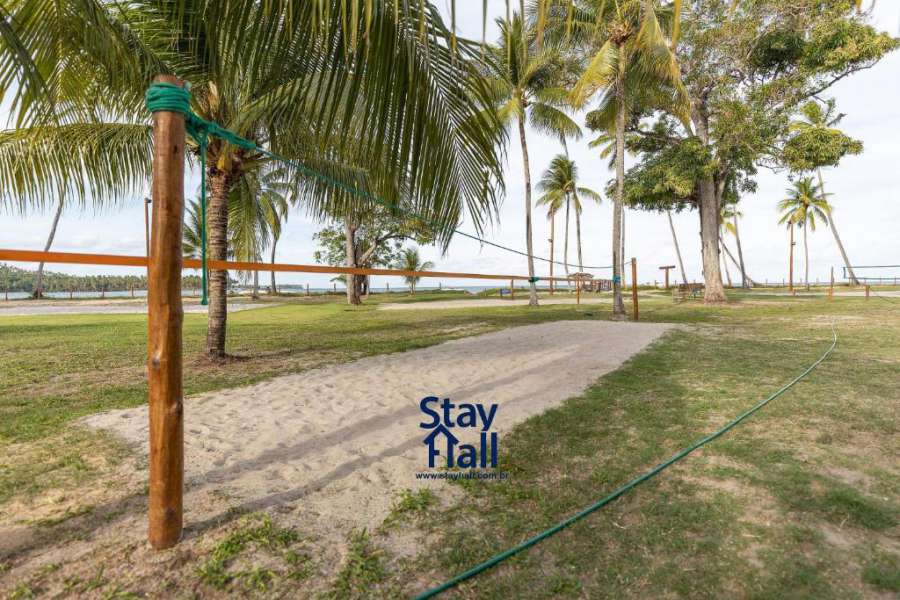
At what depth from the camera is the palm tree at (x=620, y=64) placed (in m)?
10.6

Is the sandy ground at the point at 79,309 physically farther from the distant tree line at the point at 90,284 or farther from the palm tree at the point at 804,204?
the palm tree at the point at 804,204

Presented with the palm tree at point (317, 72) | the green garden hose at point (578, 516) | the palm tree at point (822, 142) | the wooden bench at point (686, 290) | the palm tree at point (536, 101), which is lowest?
the green garden hose at point (578, 516)

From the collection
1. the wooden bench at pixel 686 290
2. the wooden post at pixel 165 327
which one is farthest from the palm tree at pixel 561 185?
the wooden post at pixel 165 327

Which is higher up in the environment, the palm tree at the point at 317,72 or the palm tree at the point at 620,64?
the palm tree at the point at 620,64

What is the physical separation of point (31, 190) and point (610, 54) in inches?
466

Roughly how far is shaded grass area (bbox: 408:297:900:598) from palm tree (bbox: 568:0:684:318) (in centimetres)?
862

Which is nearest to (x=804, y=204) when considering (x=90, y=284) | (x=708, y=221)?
(x=708, y=221)

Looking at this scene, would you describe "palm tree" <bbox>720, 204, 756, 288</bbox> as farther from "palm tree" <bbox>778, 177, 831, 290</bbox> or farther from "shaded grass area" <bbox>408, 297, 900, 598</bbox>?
"shaded grass area" <bbox>408, 297, 900, 598</bbox>

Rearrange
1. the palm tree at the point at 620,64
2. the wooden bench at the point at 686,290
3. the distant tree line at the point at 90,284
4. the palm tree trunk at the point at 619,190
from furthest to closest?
the distant tree line at the point at 90,284, the wooden bench at the point at 686,290, the palm tree trunk at the point at 619,190, the palm tree at the point at 620,64

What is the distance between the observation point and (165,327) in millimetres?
1901

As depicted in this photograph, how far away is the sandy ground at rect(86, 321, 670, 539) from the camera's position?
2.42 metres

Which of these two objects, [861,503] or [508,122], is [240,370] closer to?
[861,503]

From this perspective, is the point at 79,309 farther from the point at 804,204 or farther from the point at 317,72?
the point at 804,204

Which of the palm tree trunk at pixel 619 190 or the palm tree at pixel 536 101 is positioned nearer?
the palm tree trunk at pixel 619 190
